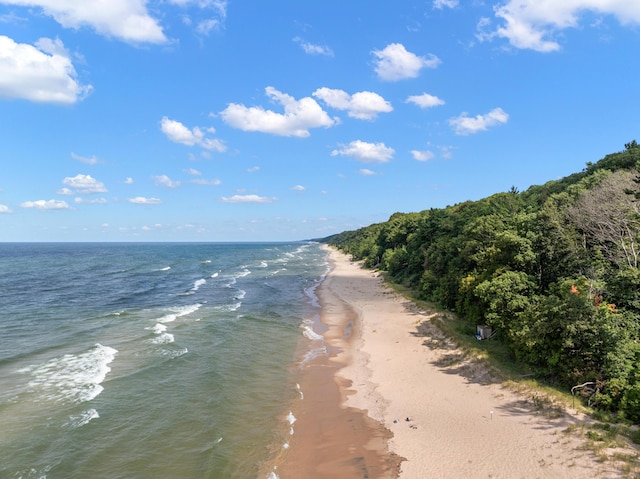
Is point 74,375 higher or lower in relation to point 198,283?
lower

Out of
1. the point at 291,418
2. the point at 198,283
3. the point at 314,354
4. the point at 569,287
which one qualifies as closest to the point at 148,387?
the point at 291,418

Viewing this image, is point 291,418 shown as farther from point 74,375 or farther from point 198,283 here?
point 198,283

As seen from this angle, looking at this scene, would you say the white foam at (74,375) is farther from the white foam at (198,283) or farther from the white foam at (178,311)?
the white foam at (198,283)

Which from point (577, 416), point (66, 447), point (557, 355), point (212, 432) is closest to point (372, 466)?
point (212, 432)

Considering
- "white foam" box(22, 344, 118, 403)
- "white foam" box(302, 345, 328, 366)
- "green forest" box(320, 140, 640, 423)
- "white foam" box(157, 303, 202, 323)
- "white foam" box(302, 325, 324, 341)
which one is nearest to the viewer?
"green forest" box(320, 140, 640, 423)

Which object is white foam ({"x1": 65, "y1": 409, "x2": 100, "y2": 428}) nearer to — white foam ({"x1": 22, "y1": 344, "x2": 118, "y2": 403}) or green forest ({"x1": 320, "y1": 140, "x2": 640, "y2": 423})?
white foam ({"x1": 22, "y1": 344, "x2": 118, "y2": 403})

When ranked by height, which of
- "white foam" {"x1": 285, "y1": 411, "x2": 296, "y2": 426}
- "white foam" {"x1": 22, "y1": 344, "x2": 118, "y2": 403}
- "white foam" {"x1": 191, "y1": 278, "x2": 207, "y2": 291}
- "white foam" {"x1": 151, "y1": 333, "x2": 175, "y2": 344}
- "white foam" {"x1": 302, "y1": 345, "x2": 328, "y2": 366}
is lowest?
"white foam" {"x1": 285, "y1": 411, "x2": 296, "y2": 426}

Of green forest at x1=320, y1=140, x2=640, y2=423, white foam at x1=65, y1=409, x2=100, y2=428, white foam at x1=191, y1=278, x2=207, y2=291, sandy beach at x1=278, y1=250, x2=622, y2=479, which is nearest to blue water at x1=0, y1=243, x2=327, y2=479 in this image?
white foam at x1=65, y1=409, x2=100, y2=428
